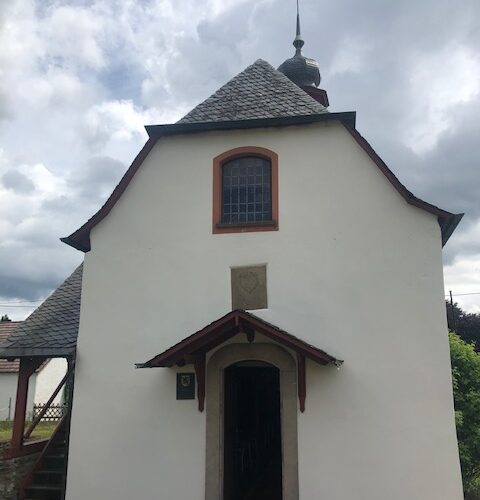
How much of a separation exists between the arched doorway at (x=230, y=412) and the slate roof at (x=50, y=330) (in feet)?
8.78

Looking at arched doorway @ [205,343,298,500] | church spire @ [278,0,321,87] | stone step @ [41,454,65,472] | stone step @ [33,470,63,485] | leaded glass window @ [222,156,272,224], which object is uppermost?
church spire @ [278,0,321,87]

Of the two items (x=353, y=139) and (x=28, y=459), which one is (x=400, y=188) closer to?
(x=353, y=139)

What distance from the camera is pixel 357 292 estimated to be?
27.3ft

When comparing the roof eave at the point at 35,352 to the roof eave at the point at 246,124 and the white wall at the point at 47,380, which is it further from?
the white wall at the point at 47,380

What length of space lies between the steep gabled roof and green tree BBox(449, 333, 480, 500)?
24.1ft

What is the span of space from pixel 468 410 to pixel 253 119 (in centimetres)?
1083

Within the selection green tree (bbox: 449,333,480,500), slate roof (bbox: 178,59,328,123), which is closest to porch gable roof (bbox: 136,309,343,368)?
slate roof (bbox: 178,59,328,123)

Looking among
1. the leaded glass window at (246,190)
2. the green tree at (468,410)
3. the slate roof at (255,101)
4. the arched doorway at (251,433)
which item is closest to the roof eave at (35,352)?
the arched doorway at (251,433)

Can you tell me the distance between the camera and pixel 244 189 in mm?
9320

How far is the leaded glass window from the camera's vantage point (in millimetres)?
9148

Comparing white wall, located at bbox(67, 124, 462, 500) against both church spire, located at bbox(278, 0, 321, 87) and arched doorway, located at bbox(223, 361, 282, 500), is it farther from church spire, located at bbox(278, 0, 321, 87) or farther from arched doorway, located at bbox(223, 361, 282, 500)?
church spire, located at bbox(278, 0, 321, 87)

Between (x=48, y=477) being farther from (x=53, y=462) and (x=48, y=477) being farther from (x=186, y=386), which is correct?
(x=186, y=386)

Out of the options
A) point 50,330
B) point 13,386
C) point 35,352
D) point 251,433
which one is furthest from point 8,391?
point 35,352

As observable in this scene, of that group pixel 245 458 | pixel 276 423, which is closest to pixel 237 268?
pixel 245 458
